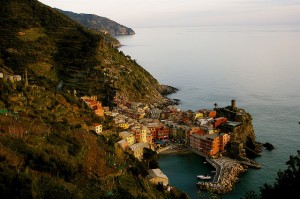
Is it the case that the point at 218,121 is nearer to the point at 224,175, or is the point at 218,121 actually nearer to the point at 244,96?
the point at 224,175

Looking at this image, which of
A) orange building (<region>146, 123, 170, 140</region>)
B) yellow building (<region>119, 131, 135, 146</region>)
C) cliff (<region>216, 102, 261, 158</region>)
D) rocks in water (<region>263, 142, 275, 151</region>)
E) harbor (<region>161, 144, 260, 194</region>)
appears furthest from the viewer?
orange building (<region>146, 123, 170, 140</region>)

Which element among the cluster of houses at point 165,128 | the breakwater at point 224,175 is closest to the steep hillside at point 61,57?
the cluster of houses at point 165,128

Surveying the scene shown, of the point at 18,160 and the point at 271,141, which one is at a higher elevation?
the point at 18,160

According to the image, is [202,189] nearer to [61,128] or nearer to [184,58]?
[61,128]

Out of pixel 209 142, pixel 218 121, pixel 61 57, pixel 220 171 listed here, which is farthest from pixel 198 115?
pixel 61 57

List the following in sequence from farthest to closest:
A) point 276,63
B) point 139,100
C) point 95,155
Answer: point 276,63
point 139,100
point 95,155

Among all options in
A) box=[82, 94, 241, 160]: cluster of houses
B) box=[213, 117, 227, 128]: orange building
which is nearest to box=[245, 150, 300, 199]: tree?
box=[82, 94, 241, 160]: cluster of houses

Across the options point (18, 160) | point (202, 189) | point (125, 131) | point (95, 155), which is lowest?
point (202, 189)

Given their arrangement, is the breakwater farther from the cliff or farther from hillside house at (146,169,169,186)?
hillside house at (146,169,169,186)

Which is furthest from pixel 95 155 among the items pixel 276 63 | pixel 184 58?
pixel 184 58
